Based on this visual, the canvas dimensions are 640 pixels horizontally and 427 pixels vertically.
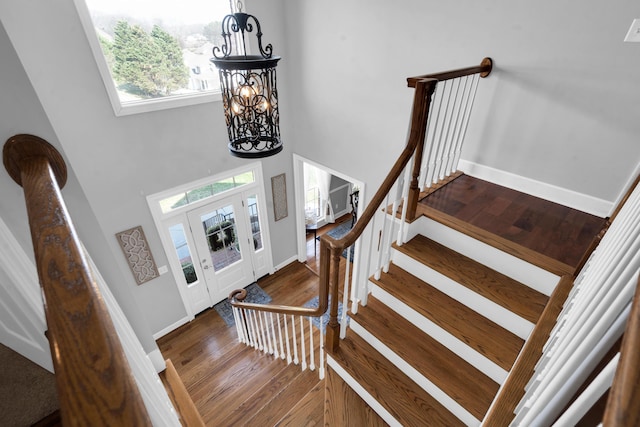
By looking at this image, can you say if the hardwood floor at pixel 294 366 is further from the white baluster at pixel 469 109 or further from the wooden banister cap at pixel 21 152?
the wooden banister cap at pixel 21 152

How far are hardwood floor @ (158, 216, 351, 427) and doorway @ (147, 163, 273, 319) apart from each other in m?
0.43

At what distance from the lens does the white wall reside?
2.04m

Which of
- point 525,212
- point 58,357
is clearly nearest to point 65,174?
point 58,357

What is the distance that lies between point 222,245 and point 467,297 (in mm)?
3908

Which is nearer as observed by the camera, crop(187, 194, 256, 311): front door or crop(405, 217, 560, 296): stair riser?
crop(405, 217, 560, 296): stair riser

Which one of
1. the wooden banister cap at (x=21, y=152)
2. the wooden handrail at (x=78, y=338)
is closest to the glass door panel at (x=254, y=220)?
the wooden banister cap at (x=21, y=152)

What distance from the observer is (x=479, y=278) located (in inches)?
78.7

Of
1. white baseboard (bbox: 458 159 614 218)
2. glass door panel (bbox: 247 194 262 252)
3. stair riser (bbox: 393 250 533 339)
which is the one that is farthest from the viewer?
glass door panel (bbox: 247 194 262 252)

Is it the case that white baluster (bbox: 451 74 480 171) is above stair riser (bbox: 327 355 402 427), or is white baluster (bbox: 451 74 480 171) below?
above

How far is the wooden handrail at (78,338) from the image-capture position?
12.8 inches

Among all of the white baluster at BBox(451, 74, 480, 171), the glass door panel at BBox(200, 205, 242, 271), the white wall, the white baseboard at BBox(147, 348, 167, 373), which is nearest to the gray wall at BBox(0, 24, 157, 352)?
the white baseboard at BBox(147, 348, 167, 373)

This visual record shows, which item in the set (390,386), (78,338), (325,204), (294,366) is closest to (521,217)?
(390,386)

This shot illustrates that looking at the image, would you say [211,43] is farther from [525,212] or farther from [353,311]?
[525,212]

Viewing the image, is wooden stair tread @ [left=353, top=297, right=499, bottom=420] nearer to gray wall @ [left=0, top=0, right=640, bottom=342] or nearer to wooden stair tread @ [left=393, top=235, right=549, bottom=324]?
wooden stair tread @ [left=393, top=235, right=549, bottom=324]
